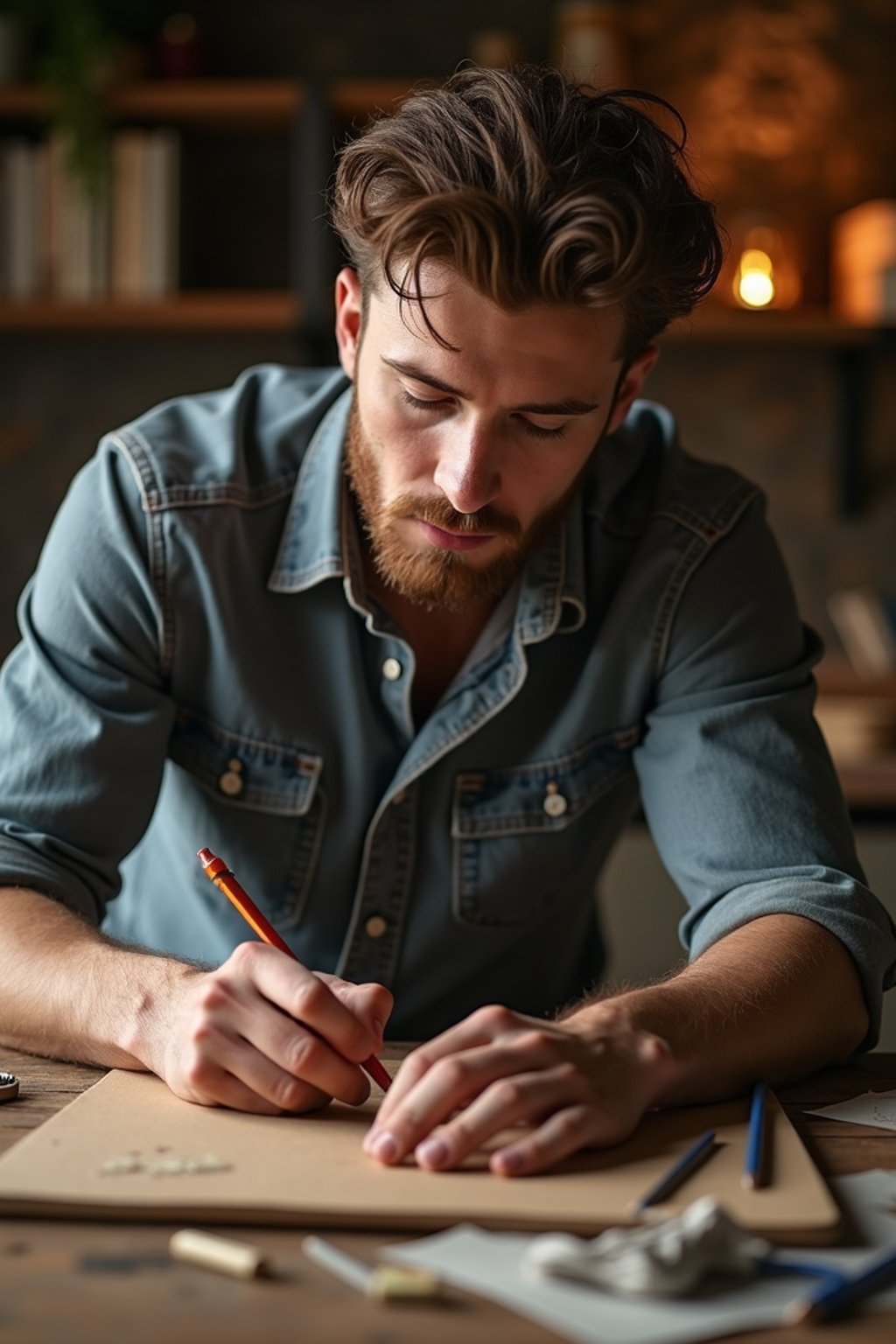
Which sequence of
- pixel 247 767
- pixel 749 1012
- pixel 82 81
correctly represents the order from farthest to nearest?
pixel 82 81, pixel 247 767, pixel 749 1012

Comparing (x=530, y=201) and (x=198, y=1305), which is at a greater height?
(x=530, y=201)

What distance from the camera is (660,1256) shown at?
723 millimetres

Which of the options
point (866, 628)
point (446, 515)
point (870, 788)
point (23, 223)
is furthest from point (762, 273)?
point (446, 515)

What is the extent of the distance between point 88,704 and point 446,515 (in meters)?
0.36

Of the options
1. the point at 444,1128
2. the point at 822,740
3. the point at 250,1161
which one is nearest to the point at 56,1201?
the point at 250,1161

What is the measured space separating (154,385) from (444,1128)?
108 inches

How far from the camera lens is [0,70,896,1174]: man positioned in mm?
1213

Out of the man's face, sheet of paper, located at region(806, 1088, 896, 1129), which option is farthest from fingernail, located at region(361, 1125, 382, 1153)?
the man's face

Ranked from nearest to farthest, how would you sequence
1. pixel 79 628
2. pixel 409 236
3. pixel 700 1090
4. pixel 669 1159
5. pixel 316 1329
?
1. pixel 316 1329
2. pixel 669 1159
3. pixel 700 1090
4. pixel 409 236
5. pixel 79 628

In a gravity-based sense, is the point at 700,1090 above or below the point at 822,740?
below

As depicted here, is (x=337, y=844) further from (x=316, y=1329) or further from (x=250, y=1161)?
(x=316, y=1329)

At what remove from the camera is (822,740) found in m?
1.45

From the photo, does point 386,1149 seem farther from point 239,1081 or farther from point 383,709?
point 383,709

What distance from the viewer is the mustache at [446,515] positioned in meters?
1.32
